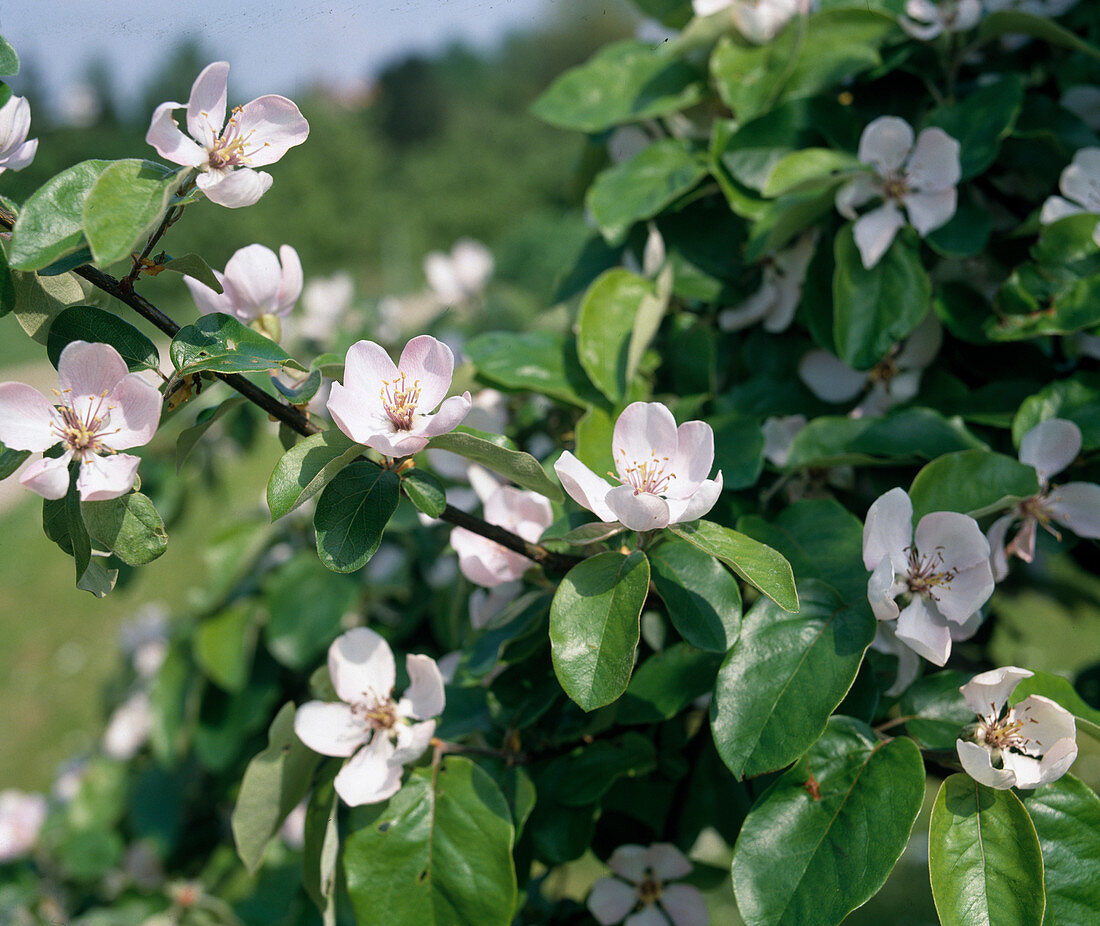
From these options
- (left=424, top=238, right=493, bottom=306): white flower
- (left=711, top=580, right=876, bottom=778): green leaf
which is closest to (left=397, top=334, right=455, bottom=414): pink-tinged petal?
(left=711, top=580, right=876, bottom=778): green leaf

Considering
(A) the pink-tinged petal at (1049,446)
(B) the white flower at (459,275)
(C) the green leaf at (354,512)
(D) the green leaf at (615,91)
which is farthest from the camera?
(B) the white flower at (459,275)

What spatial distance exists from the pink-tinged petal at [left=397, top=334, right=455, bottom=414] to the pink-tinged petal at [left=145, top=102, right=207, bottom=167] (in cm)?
21

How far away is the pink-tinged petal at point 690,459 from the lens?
74cm

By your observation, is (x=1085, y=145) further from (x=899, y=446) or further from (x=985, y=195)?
(x=899, y=446)

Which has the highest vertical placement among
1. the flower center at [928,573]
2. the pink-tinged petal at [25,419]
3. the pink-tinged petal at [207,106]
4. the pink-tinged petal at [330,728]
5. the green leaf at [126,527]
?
the pink-tinged petal at [207,106]

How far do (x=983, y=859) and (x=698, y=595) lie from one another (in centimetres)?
30

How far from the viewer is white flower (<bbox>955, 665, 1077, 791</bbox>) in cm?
71

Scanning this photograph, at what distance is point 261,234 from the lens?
9.20m

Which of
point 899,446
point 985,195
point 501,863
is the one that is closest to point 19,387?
point 501,863

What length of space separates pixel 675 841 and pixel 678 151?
35.4 inches

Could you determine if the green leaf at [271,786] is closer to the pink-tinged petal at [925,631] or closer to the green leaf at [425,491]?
the green leaf at [425,491]

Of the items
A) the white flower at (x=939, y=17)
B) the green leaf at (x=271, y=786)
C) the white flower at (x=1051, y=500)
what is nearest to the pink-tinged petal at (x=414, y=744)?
the green leaf at (x=271, y=786)

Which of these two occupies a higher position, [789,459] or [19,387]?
[19,387]

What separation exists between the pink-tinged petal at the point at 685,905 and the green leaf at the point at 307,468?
63 cm
